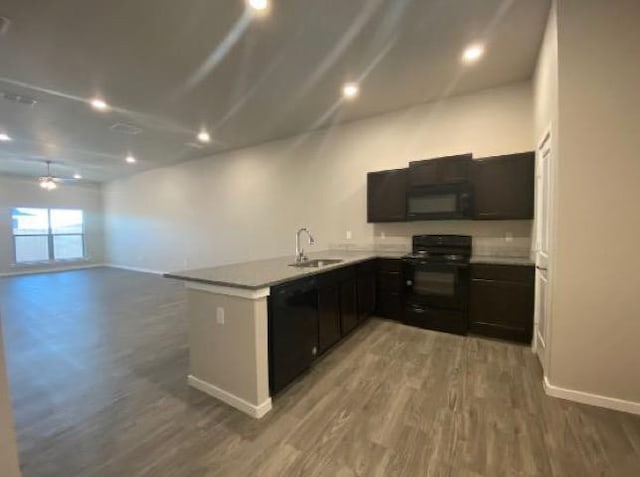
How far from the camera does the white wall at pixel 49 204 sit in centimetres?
825

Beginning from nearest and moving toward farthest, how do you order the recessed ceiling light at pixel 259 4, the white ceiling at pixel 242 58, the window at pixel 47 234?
1. the recessed ceiling light at pixel 259 4
2. the white ceiling at pixel 242 58
3. the window at pixel 47 234

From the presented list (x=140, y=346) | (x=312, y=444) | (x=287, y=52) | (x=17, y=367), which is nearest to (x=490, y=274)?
(x=312, y=444)

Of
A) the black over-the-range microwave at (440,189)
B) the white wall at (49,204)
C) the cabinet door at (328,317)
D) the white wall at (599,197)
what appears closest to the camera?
the white wall at (599,197)

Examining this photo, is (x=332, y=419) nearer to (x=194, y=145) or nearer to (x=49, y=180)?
(x=194, y=145)

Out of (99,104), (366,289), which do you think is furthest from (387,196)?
(99,104)

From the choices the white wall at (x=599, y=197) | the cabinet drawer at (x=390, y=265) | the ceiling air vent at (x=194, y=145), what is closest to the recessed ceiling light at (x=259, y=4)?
the white wall at (x=599, y=197)

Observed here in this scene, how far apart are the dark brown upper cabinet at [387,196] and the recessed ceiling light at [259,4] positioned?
2.52m

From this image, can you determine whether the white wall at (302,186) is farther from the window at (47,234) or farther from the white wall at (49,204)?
the window at (47,234)

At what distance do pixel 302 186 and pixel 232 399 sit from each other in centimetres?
386

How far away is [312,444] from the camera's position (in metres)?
1.85

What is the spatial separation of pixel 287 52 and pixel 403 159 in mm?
2285

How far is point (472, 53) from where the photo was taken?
2982 mm

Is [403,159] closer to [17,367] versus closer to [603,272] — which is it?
[603,272]

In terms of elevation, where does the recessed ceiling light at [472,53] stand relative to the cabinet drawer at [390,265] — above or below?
above
